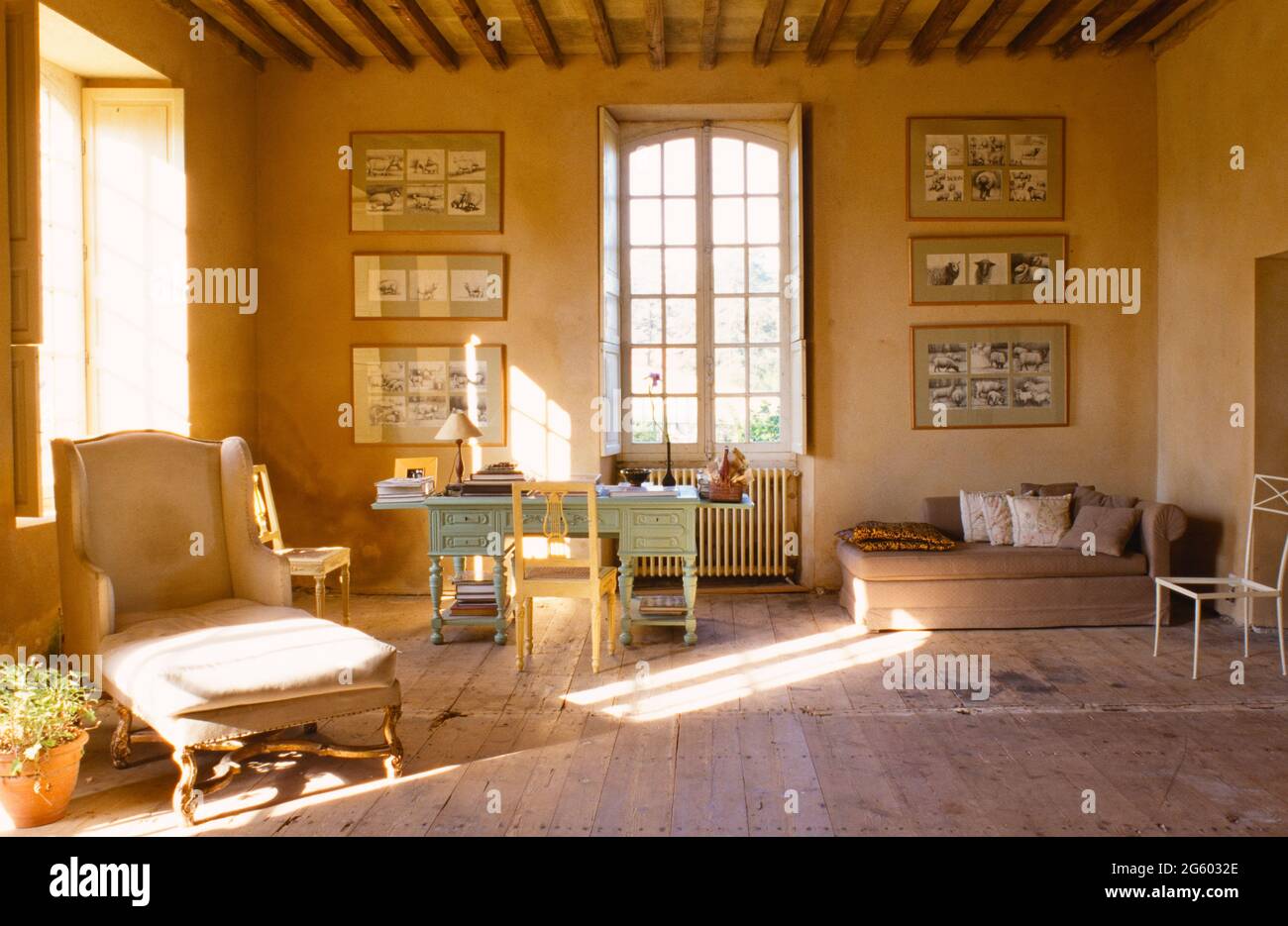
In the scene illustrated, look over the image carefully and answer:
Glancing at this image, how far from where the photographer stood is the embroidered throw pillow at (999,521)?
6727mm

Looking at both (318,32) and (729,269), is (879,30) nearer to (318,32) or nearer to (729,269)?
(729,269)

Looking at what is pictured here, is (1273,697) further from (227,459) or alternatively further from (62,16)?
(62,16)

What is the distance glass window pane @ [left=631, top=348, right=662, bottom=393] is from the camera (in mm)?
7773

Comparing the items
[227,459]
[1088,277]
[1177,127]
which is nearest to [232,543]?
[227,459]

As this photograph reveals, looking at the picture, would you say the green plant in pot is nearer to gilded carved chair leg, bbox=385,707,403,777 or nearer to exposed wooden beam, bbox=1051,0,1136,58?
gilded carved chair leg, bbox=385,707,403,777

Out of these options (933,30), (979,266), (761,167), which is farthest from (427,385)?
(933,30)

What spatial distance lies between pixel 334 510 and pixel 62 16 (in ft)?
11.8

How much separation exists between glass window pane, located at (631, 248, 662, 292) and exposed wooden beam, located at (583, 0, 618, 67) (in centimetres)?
138

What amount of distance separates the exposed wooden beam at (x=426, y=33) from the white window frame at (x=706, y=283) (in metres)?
1.41

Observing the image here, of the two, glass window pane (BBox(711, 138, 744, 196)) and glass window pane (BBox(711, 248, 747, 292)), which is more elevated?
glass window pane (BBox(711, 138, 744, 196))

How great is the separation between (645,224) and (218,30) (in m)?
3.22

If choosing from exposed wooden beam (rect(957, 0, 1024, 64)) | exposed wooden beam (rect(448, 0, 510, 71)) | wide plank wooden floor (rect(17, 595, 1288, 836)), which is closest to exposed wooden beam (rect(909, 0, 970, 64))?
exposed wooden beam (rect(957, 0, 1024, 64))

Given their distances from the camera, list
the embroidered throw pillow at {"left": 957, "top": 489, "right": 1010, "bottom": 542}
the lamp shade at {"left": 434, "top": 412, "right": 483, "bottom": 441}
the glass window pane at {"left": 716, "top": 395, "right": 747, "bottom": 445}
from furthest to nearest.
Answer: the glass window pane at {"left": 716, "top": 395, "right": 747, "bottom": 445} → the embroidered throw pillow at {"left": 957, "top": 489, "right": 1010, "bottom": 542} → the lamp shade at {"left": 434, "top": 412, "right": 483, "bottom": 441}

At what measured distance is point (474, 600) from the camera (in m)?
6.18
